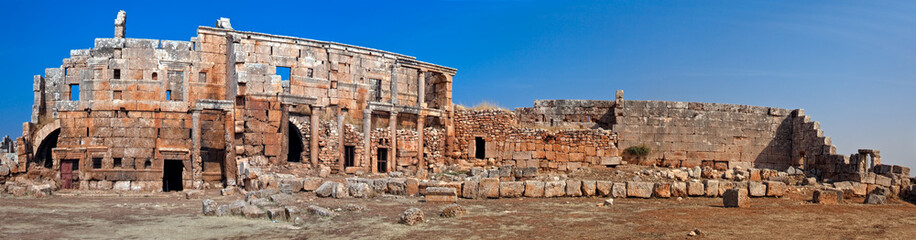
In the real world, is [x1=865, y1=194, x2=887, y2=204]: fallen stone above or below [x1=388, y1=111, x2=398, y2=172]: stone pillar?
below

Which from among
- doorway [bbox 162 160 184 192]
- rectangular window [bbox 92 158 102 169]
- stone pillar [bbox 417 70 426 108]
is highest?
stone pillar [bbox 417 70 426 108]

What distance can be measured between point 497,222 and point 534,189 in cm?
453

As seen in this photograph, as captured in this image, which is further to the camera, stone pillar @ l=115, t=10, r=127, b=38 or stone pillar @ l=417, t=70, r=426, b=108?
stone pillar @ l=417, t=70, r=426, b=108

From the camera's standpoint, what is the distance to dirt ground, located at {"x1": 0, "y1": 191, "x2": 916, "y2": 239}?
35.7ft

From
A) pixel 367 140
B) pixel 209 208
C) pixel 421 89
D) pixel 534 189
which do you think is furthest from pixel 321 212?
pixel 421 89

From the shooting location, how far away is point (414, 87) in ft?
88.1

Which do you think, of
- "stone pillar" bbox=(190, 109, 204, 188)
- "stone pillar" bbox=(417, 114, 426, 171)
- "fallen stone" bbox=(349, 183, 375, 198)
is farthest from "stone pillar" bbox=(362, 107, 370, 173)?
"fallen stone" bbox=(349, 183, 375, 198)

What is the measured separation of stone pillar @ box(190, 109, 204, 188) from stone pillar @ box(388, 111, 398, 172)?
255 inches

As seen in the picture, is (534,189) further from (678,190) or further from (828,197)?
(828,197)

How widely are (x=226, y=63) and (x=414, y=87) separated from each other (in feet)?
23.0

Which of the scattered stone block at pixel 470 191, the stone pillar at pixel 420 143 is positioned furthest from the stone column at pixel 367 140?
the scattered stone block at pixel 470 191

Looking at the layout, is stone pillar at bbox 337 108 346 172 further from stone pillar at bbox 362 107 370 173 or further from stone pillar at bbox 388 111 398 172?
stone pillar at bbox 388 111 398 172

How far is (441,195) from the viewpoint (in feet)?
51.0

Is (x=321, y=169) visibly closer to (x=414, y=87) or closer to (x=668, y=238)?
(x=414, y=87)
